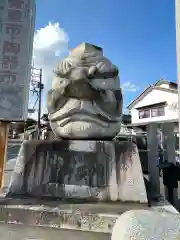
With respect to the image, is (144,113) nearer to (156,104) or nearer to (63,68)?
(156,104)

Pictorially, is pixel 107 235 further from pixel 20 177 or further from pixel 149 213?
pixel 20 177

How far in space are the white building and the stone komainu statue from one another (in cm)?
1444

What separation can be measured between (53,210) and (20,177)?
31.0 inches

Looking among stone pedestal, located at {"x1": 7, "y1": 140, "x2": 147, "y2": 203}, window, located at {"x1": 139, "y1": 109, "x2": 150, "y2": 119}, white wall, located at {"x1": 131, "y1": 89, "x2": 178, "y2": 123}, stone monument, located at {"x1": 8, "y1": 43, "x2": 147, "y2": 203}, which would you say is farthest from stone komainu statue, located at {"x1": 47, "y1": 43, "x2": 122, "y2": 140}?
window, located at {"x1": 139, "y1": 109, "x2": 150, "y2": 119}

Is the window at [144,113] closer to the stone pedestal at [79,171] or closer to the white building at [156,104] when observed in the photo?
the white building at [156,104]

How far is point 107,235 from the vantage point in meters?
2.09

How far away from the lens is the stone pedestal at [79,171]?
264 centimetres

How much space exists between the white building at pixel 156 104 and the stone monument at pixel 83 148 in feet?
47.5

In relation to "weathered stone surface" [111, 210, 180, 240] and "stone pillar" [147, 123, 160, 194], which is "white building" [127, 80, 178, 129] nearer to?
"stone pillar" [147, 123, 160, 194]

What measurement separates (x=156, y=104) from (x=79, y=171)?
1735 centimetres

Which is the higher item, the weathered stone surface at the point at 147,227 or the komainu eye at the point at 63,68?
the komainu eye at the point at 63,68

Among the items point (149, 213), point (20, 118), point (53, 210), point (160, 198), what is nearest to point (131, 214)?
point (149, 213)

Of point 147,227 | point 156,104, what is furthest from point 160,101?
point 147,227

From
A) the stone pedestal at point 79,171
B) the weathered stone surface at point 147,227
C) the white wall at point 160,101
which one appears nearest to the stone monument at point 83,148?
the stone pedestal at point 79,171
